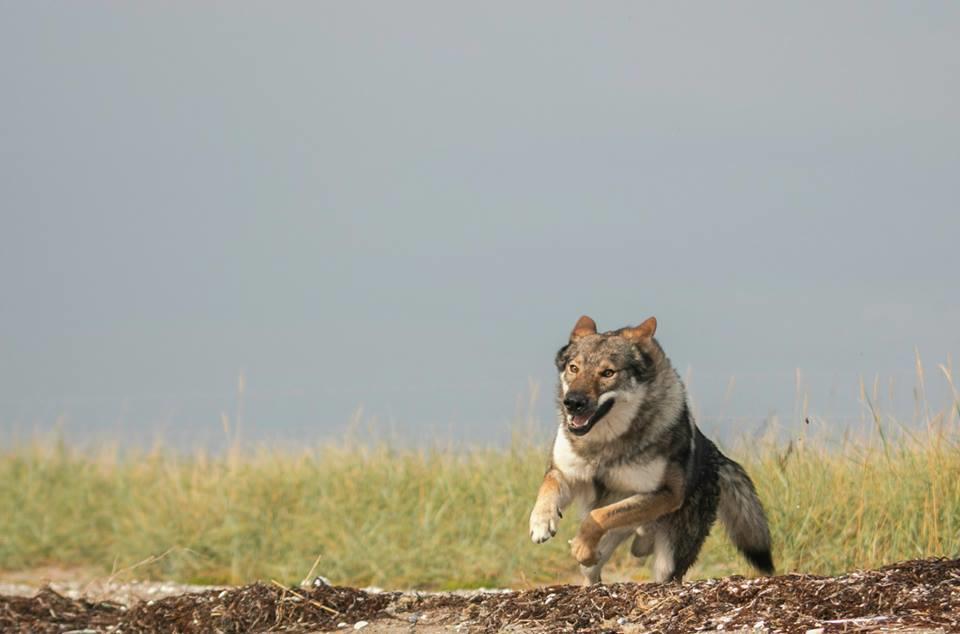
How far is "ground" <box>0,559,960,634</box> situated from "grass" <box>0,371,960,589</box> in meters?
1.49

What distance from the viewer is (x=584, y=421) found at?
756 cm

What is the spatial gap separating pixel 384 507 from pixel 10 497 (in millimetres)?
6460

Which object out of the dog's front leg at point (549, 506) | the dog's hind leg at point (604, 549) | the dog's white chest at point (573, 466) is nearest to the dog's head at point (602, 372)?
the dog's white chest at point (573, 466)

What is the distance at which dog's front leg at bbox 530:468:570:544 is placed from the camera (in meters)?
7.35

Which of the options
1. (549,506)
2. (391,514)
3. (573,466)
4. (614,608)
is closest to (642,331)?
(573,466)

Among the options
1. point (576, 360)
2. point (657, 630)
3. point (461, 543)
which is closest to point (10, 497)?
point (461, 543)

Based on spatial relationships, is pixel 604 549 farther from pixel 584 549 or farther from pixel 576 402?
pixel 576 402

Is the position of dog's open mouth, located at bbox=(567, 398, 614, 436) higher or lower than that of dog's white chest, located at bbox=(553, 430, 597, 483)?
higher

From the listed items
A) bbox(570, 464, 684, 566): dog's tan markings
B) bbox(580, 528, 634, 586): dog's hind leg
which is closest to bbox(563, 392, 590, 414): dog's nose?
bbox(570, 464, 684, 566): dog's tan markings

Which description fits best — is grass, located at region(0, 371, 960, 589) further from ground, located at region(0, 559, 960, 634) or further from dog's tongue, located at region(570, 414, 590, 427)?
dog's tongue, located at region(570, 414, 590, 427)

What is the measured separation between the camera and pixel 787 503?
1080cm

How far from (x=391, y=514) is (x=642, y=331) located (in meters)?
5.90

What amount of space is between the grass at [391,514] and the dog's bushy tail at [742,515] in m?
1.51

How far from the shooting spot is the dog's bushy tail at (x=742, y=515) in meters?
8.62
